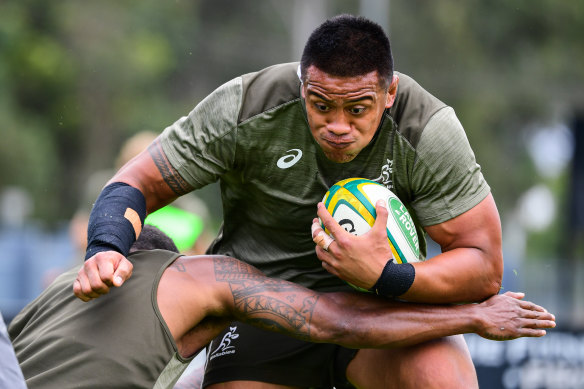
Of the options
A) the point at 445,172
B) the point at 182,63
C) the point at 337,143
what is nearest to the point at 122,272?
the point at 337,143

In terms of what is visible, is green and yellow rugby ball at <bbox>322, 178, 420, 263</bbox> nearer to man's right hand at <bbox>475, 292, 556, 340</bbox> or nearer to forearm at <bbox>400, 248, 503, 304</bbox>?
forearm at <bbox>400, 248, 503, 304</bbox>

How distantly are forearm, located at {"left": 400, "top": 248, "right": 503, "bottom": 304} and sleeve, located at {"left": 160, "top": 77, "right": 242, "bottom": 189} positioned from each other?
1.08m

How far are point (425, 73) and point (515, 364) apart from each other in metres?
21.5

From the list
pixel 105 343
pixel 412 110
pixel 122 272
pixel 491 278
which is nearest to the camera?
pixel 105 343

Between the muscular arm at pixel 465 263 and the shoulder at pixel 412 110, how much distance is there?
1.41ft

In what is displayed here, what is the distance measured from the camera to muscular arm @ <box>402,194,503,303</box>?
4.17 m

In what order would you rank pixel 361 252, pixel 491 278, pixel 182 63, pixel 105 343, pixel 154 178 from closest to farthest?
pixel 105 343 → pixel 361 252 → pixel 491 278 → pixel 154 178 → pixel 182 63

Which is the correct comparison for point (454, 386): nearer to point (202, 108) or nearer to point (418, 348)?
point (418, 348)

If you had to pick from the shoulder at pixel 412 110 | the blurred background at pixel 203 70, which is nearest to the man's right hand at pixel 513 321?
the shoulder at pixel 412 110

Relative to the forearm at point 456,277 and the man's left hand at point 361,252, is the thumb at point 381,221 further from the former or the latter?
the forearm at point 456,277

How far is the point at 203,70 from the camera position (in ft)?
97.7

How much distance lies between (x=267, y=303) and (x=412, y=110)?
1.13 meters

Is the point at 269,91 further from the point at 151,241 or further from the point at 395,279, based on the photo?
the point at 395,279

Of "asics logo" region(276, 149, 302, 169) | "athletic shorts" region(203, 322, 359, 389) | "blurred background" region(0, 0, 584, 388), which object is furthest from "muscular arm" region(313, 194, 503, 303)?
"blurred background" region(0, 0, 584, 388)
